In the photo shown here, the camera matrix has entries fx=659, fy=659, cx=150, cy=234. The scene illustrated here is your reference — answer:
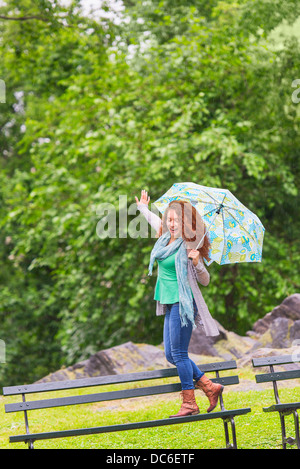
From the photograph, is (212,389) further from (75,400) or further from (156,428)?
(156,428)

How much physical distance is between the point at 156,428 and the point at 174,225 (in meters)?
2.75

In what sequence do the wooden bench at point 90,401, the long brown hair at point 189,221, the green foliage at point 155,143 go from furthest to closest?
the green foliage at point 155,143 < the long brown hair at point 189,221 < the wooden bench at point 90,401

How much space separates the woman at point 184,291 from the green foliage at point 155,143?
21.0 ft

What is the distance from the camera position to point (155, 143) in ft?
37.4

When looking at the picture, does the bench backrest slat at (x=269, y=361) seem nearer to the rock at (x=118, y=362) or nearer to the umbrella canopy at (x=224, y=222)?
the umbrella canopy at (x=224, y=222)

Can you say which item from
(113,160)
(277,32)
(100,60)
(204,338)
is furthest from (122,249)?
(277,32)

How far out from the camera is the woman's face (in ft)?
16.1

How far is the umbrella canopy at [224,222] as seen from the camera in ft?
16.7
